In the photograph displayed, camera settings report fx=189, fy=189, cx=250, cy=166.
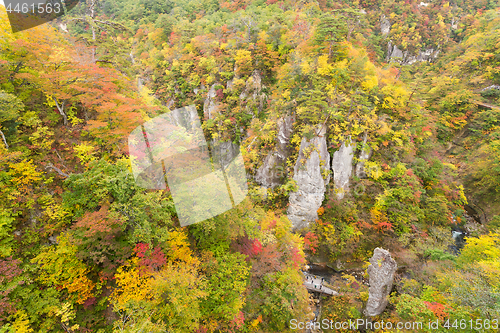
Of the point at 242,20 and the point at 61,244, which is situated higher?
the point at 242,20

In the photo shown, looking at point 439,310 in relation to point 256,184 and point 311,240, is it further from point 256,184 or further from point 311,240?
point 256,184

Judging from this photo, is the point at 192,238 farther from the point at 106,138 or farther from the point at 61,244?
the point at 106,138

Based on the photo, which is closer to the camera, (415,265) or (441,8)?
(415,265)

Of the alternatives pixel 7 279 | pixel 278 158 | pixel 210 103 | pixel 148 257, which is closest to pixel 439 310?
pixel 148 257

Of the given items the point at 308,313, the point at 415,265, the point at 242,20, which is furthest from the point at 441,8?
the point at 308,313

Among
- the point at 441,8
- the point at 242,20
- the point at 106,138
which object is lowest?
the point at 106,138

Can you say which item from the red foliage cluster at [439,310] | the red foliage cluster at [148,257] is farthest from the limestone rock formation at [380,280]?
the red foliage cluster at [148,257]

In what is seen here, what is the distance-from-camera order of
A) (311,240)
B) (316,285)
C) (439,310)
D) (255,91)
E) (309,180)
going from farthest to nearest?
(255,91) < (309,180) < (311,240) < (316,285) < (439,310)

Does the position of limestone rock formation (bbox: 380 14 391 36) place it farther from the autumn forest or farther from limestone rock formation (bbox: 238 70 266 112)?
limestone rock formation (bbox: 238 70 266 112)
